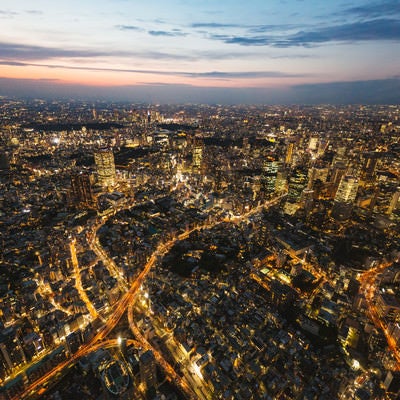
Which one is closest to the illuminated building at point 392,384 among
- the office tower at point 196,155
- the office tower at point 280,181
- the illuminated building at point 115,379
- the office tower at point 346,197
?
the illuminated building at point 115,379

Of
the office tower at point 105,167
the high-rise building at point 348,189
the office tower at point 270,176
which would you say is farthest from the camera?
the office tower at point 105,167

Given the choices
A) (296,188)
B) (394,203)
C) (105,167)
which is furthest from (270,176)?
(105,167)

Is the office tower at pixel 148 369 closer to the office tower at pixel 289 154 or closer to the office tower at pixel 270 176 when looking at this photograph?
the office tower at pixel 270 176

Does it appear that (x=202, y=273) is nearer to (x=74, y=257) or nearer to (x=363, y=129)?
(x=74, y=257)

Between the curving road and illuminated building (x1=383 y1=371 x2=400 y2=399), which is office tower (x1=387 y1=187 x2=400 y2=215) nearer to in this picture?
the curving road

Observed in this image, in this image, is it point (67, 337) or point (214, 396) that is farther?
point (67, 337)

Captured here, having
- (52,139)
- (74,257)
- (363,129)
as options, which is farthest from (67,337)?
(363,129)

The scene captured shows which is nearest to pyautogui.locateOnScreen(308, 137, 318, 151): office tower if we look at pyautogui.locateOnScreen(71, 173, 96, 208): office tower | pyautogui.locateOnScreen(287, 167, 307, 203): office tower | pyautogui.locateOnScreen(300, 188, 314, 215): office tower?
pyautogui.locateOnScreen(287, 167, 307, 203): office tower
